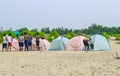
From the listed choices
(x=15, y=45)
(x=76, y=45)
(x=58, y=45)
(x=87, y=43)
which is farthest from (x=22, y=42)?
(x=87, y=43)

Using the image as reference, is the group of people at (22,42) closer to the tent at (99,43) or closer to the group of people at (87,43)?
the group of people at (87,43)

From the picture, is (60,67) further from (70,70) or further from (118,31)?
(118,31)

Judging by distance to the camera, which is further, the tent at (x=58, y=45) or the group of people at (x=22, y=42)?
the tent at (x=58, y=45)

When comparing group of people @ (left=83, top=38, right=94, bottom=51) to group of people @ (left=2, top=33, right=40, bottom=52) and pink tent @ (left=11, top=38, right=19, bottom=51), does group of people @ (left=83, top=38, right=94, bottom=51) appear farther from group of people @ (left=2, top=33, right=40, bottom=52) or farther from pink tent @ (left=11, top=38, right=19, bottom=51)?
pink tent @ (left=11, top=38, right=19, bottom=51)

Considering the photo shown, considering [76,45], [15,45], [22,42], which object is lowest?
[76,45]

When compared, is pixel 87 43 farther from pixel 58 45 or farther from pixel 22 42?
pixel 22 42

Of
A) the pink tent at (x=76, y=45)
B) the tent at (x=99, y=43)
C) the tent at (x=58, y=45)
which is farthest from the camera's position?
the tent at (x=58, y=45)

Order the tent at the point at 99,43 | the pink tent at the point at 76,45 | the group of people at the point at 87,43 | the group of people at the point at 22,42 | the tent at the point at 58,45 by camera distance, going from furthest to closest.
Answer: the tent at the point at 58,45 < the pink tent at the point at 76,45 < the tent at the point at 99,43 < the group of people at the point at 87,43 < the group of people at the point at 22,42

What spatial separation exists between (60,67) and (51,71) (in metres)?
1.30

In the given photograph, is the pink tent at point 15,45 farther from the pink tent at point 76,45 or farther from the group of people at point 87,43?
the group of people at point 87,43

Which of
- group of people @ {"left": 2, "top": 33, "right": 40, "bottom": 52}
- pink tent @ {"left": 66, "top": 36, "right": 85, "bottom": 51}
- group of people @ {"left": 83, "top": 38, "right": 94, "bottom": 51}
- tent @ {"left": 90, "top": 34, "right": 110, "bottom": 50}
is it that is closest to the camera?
group of people @ {"left": 2, "top": 33, "right": 40, "bottom": 52}

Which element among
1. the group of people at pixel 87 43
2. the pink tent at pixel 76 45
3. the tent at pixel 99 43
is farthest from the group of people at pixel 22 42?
the tent at pixel 99 43

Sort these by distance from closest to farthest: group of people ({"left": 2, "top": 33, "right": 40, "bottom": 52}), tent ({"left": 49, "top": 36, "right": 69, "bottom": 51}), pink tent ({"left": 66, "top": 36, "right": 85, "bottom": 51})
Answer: group of people ({"left": 2, "top": 33, "right": 40, "bottom": 52}) < pink tent ({"left": 66, "top": 36, "right": 85, "bottom": 51}) < tent ({"left": 49, "top": 36, "right": 69, "bottom": 51})

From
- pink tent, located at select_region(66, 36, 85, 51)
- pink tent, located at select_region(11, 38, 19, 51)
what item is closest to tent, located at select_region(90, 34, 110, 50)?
pink tent, located at select_region(66, 36, 85, 51)
